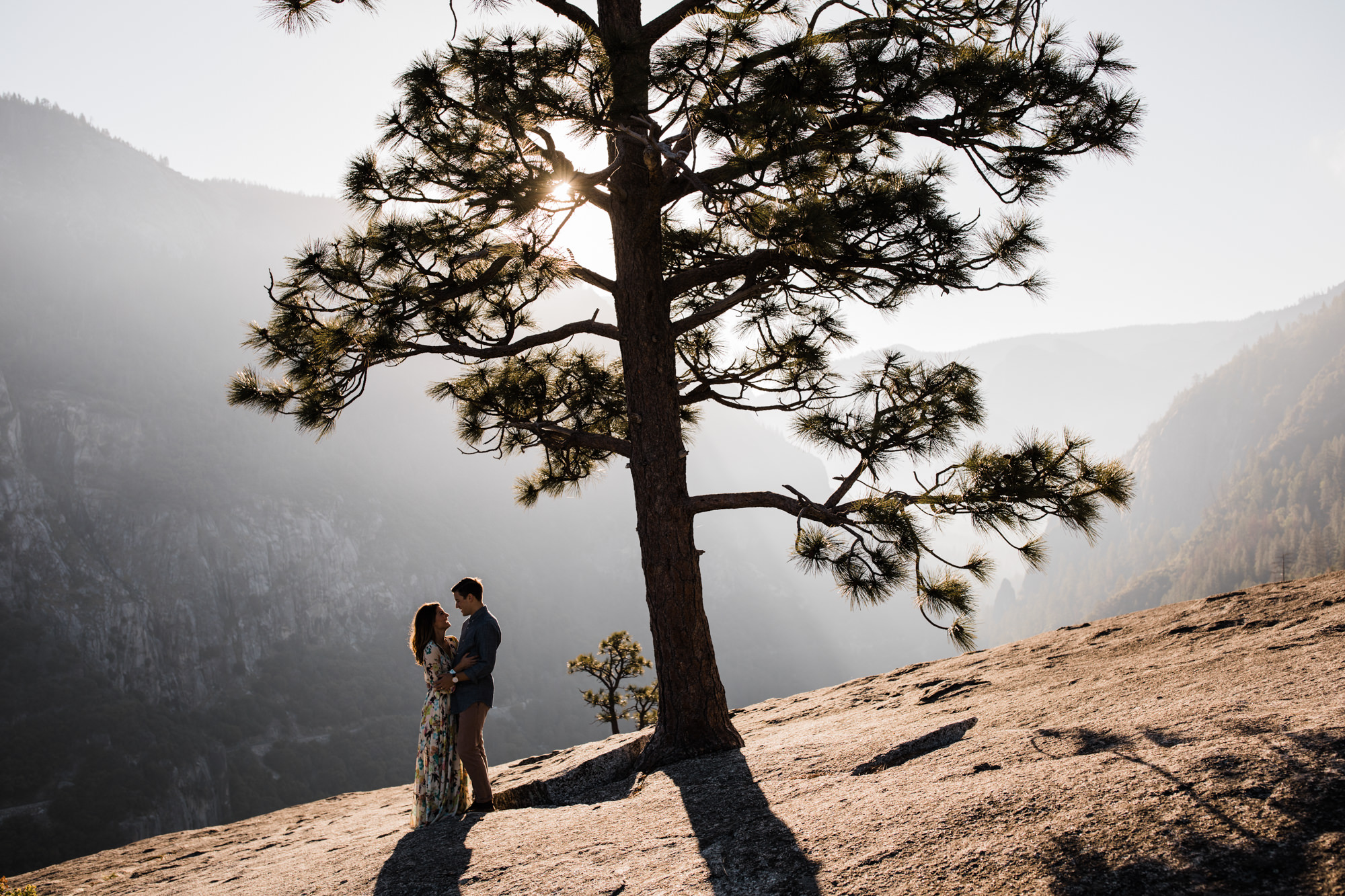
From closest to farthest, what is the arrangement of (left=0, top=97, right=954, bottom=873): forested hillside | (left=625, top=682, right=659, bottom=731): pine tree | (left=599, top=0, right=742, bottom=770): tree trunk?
(left=599, top=0, right=742, bottom=770): tree trunk, (left=625, top=682, right=659, bottom=731): pine tree, (left=0, top=97, right=954, bottom=873): forested hillside

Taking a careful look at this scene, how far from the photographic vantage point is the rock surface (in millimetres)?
1872

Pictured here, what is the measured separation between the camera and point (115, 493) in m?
81.1

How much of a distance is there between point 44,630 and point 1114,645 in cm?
9307

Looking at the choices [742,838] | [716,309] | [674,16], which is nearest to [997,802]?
[742,838]

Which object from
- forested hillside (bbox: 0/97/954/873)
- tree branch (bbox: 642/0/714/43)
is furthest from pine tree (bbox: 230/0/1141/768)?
forested hillside (bbox: 0/97/954/873)

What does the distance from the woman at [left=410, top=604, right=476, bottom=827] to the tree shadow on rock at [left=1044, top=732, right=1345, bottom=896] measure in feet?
10.7

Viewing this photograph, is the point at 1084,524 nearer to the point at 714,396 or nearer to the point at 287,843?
the point at 714,396

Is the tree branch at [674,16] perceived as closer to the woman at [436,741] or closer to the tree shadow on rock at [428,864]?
the woman at [436,741]

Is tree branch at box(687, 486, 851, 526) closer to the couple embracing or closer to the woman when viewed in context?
the couple embracing

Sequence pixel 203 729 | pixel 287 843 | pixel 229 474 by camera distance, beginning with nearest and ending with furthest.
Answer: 1. pixel 287 843
2. pixel 203 729
3. pixel 229 474

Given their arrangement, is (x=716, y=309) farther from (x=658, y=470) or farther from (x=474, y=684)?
(x=474, y=684)

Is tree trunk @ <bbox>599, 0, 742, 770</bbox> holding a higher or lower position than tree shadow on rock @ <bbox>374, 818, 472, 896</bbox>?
higher

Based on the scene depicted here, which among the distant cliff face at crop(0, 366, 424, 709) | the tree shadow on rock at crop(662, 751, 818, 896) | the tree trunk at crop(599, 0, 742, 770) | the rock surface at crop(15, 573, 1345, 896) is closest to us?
the rock surface at crop(15, 573, 1345, 896)

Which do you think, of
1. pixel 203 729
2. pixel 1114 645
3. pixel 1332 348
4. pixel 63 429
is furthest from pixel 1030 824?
pixel 1332 348
